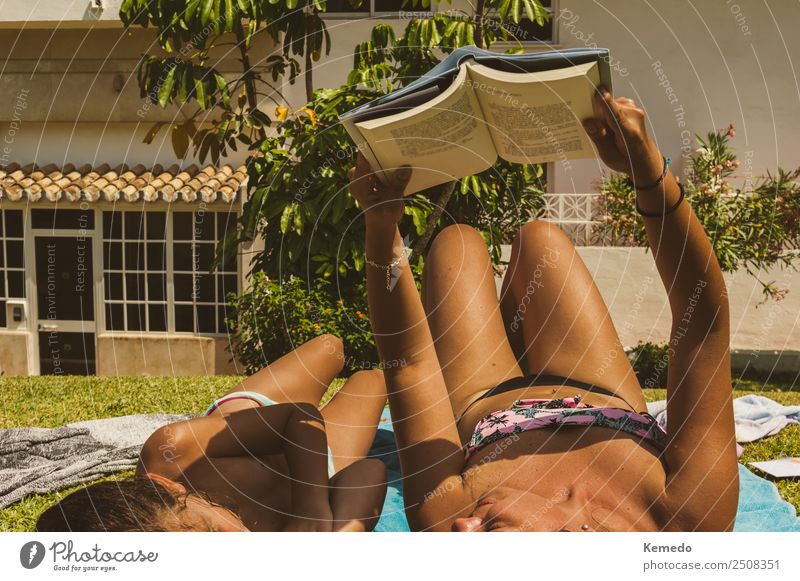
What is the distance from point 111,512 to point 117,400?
2.77 metres

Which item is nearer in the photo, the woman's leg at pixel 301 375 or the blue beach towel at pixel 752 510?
the blue beach towel at pixel 752 510

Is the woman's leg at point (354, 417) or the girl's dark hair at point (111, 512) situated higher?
the girl's dark hair at point (111, 512)

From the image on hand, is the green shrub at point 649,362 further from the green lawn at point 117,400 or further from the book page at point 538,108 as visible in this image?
the book page at point 538,108

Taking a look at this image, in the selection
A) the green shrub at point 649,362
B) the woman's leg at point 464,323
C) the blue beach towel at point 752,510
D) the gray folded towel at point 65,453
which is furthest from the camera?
the green shrub at point 649,362

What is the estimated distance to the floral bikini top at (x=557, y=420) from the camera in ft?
7.29

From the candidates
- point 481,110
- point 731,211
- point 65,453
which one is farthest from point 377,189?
point 731,211

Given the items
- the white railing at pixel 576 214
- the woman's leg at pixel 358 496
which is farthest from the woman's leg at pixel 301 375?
the white railing at pixel 576 214

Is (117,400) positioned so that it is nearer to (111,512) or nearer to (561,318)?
(111,512)

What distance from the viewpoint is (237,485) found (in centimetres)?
243
